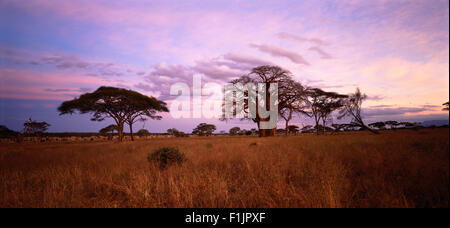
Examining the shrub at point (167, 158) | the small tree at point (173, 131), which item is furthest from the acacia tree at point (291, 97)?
the small tree at point (173, 131)

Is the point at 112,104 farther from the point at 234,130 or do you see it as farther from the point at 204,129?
the point at 234,130

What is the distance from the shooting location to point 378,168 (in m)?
3.70

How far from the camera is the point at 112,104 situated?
22609 mm

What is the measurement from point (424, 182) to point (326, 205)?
1609 millimetres

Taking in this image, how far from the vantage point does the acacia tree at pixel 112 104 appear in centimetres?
2047

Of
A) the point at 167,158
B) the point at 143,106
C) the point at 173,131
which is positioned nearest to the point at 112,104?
the point at 143,106

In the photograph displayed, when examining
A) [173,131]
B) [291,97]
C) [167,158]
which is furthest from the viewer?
[173,131]

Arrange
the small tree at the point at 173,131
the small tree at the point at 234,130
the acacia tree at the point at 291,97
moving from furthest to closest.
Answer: the small tree at the point at 234,130 < the small tree at the point at 173,131 < the acacia tree at the point at 291,97

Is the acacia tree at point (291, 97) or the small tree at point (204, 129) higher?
the acacia tree at point (291, 97)

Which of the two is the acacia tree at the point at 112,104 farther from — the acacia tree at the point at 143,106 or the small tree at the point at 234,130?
the small tree at the point at 234,130

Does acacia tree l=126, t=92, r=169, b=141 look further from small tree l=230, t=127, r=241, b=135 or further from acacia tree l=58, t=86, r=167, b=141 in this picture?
small tree l=230, t=127, r=241, b=135
